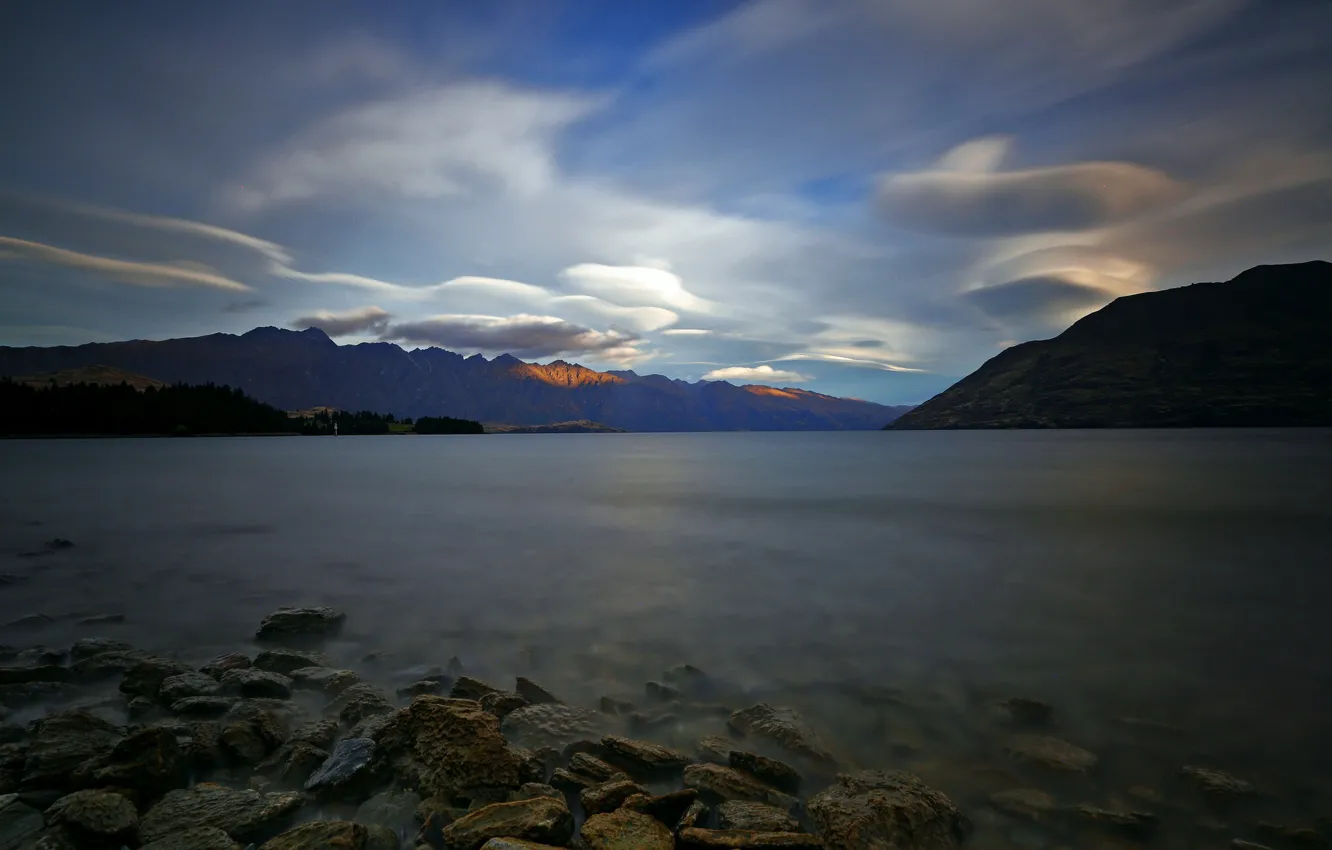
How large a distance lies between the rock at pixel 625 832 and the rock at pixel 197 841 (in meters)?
3.49

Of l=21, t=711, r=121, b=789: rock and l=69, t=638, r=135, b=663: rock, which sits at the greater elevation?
l=21, t=711, r=121, b=789: rock

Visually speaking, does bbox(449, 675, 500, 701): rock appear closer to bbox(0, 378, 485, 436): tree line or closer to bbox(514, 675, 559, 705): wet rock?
bbox(514, 675, 559, 705): wet rock

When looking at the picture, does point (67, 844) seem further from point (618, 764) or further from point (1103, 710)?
point (1103, 710)

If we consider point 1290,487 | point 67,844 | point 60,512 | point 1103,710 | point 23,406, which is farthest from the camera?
point 23,406

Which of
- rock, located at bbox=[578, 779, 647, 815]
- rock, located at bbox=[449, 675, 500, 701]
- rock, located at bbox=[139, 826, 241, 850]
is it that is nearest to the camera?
rock, located at bbox=[139, 826, 241, 850]

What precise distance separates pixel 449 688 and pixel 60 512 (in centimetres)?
4419

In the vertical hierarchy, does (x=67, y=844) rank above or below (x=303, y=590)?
above

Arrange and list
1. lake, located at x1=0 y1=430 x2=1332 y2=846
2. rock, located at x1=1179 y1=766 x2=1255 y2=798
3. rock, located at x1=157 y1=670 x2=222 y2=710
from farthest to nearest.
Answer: rock, located at x1=157 y1=670 x2=222 y2=710, lake, located at x1=0 y1=430 x2=1332 y2=846, rock, located at x1=1179 y1=766 x2=1255 y2=798

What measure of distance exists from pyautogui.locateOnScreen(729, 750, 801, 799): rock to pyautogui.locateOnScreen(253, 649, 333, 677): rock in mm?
8820

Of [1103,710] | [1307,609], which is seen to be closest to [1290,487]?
[1307,609]

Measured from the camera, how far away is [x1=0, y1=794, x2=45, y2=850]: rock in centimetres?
605

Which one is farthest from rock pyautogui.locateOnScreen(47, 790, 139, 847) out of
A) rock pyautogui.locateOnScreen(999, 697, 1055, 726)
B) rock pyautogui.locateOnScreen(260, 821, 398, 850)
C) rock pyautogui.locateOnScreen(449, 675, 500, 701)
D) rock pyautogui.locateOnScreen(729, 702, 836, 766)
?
rock pyautogui.locateOnScreen(999, 697, 1055, 726)

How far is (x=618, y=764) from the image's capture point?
326 inches

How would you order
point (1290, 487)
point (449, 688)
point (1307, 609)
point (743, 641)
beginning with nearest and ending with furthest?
point (449, 688)
point (743, 641)
point (1307, 609)
point (1290, 487)
